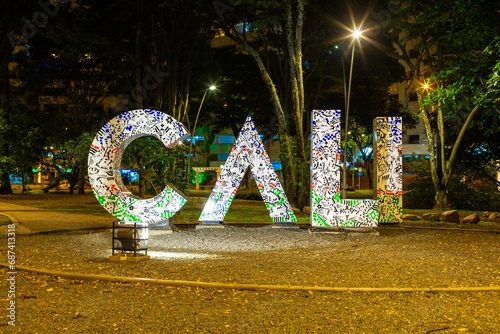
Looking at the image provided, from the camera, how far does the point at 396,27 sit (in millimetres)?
26688

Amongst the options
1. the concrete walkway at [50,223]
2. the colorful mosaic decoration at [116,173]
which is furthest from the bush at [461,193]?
the colorful mosaic decoration at [116,173]

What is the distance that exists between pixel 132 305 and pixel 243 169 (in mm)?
8993

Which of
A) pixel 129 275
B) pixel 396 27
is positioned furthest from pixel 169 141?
pixel 396 27

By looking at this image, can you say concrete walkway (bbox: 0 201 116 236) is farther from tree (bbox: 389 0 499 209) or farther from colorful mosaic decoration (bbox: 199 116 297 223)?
tree (bbox: 389 0 499 209)

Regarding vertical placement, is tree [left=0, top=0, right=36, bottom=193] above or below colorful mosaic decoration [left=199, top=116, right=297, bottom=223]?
above

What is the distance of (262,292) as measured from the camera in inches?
307

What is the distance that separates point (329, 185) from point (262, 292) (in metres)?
7.76

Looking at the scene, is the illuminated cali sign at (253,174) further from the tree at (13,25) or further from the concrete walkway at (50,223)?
the tree at (13,25)

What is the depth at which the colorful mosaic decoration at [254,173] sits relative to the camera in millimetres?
15547

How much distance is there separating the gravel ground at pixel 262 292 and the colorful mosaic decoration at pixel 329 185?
1315 mm

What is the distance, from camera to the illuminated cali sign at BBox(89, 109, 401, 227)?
47.1 ft

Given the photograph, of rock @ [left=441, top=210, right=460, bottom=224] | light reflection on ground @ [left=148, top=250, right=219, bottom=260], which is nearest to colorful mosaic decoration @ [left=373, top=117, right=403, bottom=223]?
rock @ [left=441, top=210, right=460, bottom=224]

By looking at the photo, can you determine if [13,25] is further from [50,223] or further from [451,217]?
[451,217]

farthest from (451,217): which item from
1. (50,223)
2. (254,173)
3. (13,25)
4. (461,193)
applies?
(13,25)
